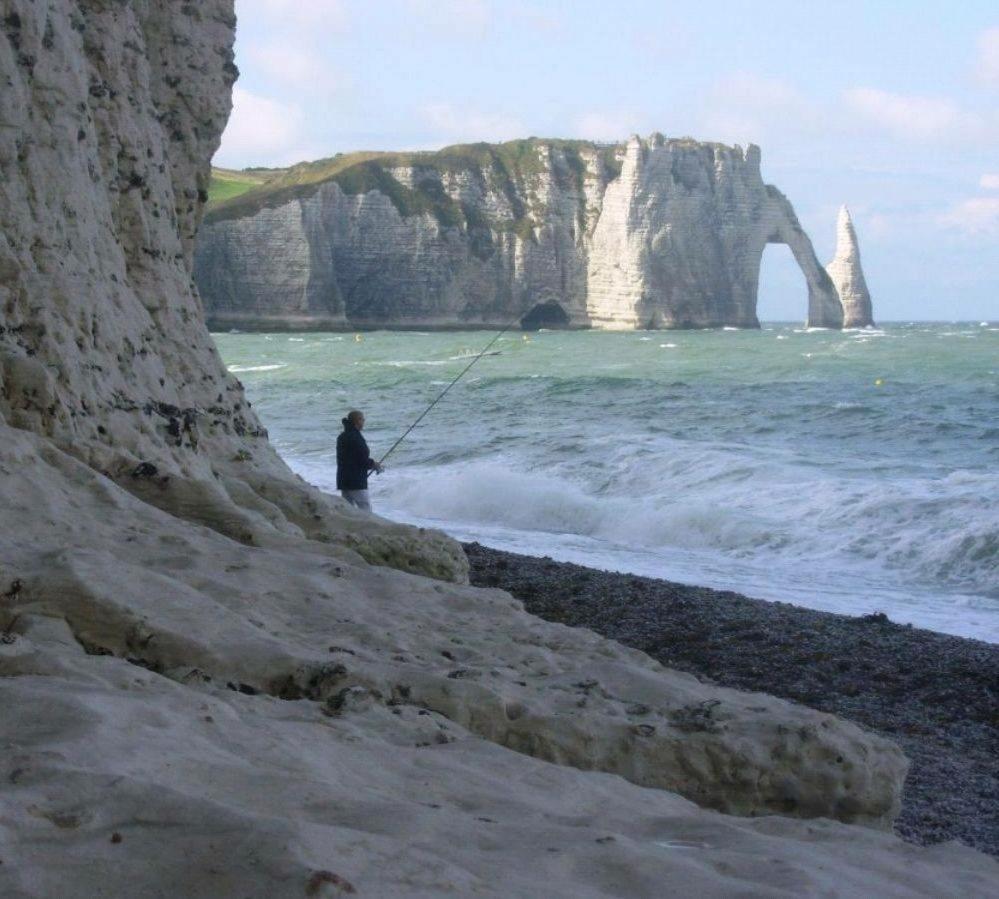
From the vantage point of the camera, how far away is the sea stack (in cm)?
10081

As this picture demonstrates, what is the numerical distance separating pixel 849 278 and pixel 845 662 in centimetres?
9757

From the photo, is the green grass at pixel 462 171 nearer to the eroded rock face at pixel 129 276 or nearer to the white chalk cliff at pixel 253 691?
the eroded rock face at pixel 129 276

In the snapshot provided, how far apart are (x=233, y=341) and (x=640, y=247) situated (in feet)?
99.8

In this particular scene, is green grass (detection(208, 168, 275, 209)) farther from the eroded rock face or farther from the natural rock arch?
the eroded rock face

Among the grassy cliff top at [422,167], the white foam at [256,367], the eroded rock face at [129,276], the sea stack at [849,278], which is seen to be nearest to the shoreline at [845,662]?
the eroded rock face at [129,276]

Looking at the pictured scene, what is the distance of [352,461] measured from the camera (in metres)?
11.1

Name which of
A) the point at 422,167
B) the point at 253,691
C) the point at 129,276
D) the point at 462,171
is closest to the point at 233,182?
the point at 422,167

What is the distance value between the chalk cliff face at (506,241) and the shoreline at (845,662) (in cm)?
7382

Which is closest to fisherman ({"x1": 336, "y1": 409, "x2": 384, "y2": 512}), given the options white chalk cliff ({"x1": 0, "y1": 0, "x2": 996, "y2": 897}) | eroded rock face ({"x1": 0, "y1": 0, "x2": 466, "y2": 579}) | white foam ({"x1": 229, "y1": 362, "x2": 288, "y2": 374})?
eroded rock face ({"x1": 0, "y1": 0, "x2": 466, "y2": 579})

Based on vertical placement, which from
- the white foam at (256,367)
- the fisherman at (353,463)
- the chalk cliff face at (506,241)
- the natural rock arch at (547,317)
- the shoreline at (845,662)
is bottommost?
the white foam at (256,367)

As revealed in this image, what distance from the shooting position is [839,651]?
8320 mm

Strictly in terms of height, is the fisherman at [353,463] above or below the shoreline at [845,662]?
above

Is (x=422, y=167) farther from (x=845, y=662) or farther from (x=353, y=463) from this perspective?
(x=845, y=662)

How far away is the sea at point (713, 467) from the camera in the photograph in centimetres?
1295
